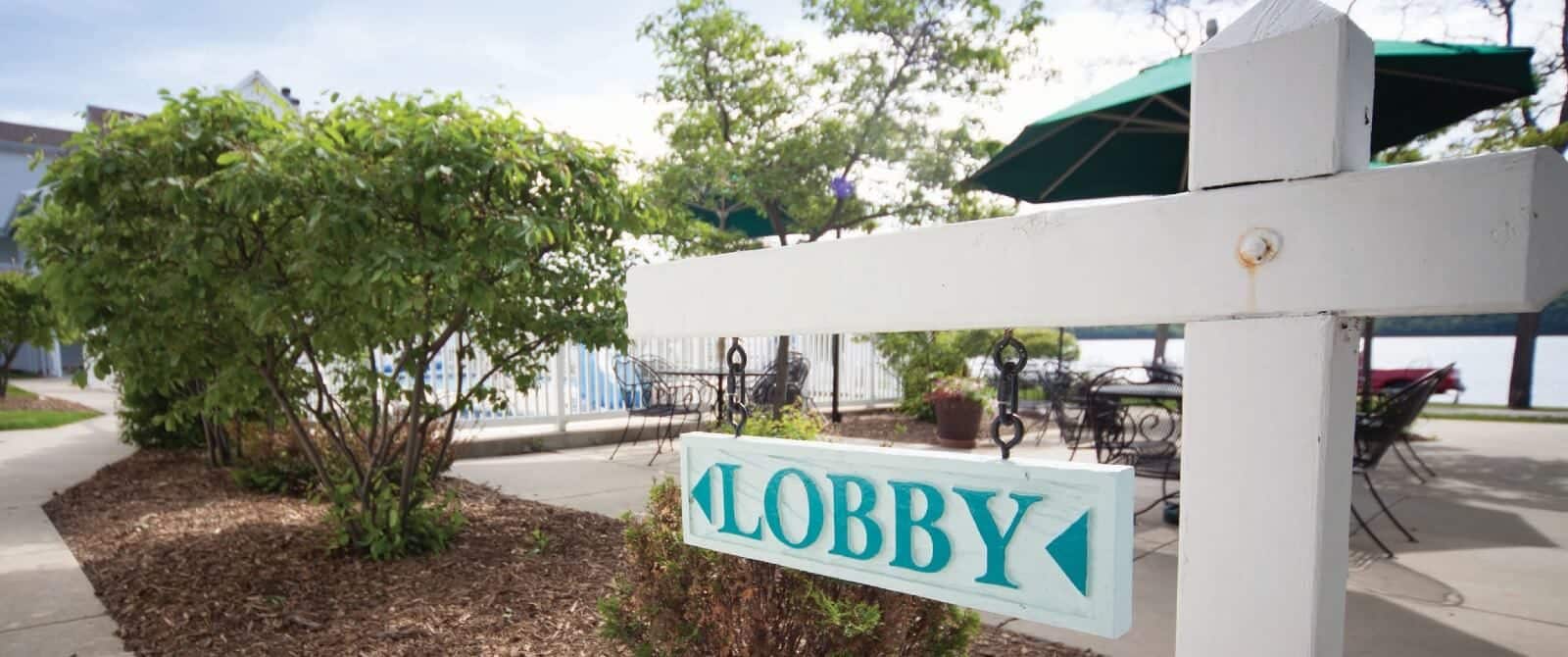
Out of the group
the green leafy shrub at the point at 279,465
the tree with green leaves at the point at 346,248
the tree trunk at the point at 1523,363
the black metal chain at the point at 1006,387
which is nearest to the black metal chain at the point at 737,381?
the black metal chain at the point at 1006,387

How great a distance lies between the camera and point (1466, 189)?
0.72m

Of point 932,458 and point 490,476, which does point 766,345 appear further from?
point 932,458

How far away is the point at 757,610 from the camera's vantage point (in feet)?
5.87

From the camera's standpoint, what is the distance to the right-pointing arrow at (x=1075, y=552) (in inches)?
36.2

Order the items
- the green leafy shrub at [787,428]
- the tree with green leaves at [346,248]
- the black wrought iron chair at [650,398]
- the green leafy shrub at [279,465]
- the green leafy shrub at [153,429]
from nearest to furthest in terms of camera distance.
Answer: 1. the green leafy shrub at [787,428]
2. the tree with green leaves at [346,248]
3. the green leafy shrub at [279,465]
4. the green leafy shrub at [153,429]
5. the black wrought iron chair at [650,398]

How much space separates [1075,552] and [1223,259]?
1.22ft

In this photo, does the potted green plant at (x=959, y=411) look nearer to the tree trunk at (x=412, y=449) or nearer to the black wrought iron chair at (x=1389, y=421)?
the black wrought iron chair at (x=1389, y=421)

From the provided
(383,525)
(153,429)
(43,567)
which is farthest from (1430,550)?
(153,429)

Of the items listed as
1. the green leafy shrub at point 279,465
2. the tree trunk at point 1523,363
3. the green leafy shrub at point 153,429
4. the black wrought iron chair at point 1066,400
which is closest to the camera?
the green leafy shrub at point 279,465

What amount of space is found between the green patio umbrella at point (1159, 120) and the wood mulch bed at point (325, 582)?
2944 millimetres

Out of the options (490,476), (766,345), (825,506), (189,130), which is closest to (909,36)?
(766,345)

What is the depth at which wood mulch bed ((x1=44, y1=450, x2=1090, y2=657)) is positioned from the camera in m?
2.62

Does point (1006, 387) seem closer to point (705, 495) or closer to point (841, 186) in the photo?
→ point (705, 495)

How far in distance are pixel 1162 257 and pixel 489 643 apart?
8.16ft
